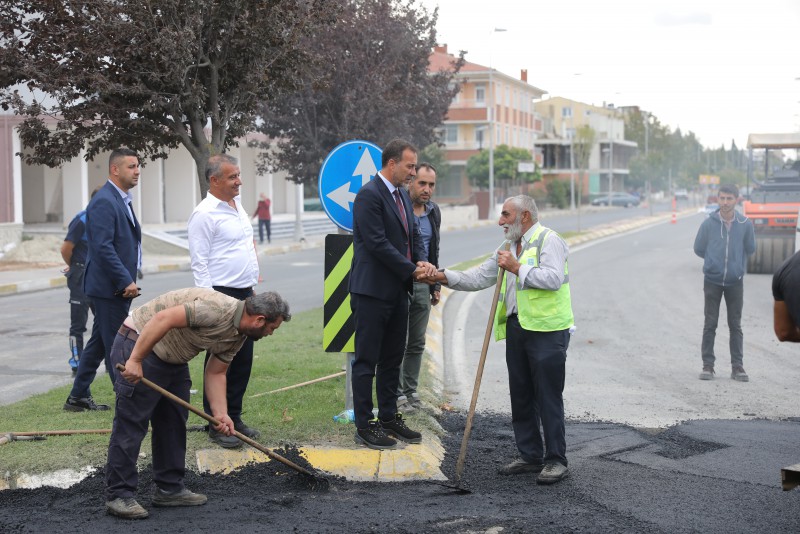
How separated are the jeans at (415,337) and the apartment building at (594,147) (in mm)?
88031

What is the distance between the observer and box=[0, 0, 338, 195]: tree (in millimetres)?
8078

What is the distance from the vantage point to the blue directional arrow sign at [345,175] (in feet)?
24.4

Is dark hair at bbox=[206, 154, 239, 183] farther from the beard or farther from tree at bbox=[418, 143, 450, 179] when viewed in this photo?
tree at bbox=[418, 143, 450, 179]

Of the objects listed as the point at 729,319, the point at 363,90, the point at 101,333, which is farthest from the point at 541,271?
the point at 363,90

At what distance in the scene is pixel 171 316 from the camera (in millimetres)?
5082

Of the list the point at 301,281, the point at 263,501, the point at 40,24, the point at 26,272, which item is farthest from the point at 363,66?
the point at 263,501

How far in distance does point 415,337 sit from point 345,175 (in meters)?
1.54

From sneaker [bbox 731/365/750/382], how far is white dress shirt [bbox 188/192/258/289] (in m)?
5.54

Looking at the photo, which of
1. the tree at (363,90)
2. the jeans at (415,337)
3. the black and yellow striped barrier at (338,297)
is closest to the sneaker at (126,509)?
the black and yellow striped barrier at (338,297)

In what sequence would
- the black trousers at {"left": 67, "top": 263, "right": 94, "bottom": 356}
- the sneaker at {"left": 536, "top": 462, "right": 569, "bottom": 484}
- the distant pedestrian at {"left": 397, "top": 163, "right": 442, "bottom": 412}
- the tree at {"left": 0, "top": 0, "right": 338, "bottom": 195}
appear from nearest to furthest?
the sneaker at {"left": 536, "top": 462, "right": 569, "bottom": 484}, the distant pedestrian at {"left": 397, "top": 163, "right": 442, "bottom": 412}, the tree at {"left": 0, "top": 0, "right": 338, "bottom": 195}, the black trousers at {"left": 67, "top": 263, "right": 94, "bottom": 356}

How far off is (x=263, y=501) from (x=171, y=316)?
1.20 meters

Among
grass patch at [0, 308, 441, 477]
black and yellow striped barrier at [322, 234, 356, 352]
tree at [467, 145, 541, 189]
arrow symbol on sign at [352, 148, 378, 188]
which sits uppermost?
tree at [467, 145, 541, 189]

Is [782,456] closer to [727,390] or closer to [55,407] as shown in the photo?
[727,390]

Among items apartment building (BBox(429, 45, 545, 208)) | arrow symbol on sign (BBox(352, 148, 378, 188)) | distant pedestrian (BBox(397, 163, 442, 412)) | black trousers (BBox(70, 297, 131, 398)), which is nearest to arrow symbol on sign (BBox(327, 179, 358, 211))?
arrow symbol on sign (BBox(352, 148, 378, 188))
